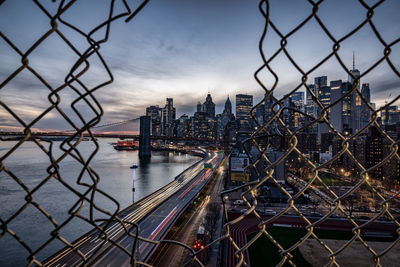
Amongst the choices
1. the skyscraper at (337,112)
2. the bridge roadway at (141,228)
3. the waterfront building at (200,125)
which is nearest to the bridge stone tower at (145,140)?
the bridge roadway at (141,228)

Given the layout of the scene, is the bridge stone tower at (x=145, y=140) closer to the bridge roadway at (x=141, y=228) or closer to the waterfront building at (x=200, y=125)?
the bridge roadway at (x=141, y=228)

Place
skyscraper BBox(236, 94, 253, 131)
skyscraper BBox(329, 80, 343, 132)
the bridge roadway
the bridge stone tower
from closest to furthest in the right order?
the bridge roadway
the bridge stone tower
skyscraper BBox(329, 80, 343, 132)
skyscraper BBox(236, 94, 253, 131)

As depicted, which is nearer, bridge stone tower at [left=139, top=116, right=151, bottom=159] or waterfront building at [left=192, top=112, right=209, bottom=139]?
bridge stone tower at [left=139, top=116, right=151, bottom=159]

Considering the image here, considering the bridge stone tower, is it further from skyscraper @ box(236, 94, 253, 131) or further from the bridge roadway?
skyscraper @ box(236, 94, 253, 131)

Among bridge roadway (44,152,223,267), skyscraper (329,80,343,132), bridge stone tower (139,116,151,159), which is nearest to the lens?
bridge roadway (44,152,223,267)

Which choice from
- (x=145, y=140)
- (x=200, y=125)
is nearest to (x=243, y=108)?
(x=200, y=125)

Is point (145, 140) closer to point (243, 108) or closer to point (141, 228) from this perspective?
point (141, 228)

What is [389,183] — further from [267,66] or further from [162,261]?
[267,66]

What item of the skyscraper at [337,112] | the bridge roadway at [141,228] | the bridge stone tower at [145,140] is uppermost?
the skyscraper at [337,112]

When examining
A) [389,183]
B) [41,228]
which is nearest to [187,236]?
[41,228]

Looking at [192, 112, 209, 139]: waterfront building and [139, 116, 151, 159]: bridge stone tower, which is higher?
[192, 112, 209, 139]: waterfront building

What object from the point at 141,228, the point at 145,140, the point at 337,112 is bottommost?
the point at 141,228

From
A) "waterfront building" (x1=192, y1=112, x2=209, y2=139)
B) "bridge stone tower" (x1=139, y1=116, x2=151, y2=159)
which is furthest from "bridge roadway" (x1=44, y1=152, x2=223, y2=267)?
"waterfront building" (x1=192, y1=112, x2=209, y2=139)
